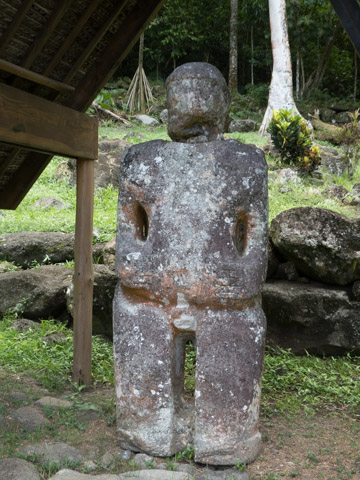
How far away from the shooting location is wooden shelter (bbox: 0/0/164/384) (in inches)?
159

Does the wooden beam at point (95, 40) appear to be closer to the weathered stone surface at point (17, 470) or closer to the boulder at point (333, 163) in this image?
the weathered stone surface at point (17, 470)

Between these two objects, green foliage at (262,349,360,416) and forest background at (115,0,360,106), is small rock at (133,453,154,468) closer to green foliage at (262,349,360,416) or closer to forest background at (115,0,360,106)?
green foliage at (262,349,360,416)

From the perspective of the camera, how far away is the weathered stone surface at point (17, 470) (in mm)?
3217

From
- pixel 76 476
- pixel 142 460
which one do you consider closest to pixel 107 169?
pixel 142 460

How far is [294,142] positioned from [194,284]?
706cm

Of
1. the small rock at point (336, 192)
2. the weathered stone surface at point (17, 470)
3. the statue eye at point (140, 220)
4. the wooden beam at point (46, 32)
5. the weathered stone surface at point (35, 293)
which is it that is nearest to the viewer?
the weathered stone surface at point (17, 470)

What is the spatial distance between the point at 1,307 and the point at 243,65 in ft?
56.6

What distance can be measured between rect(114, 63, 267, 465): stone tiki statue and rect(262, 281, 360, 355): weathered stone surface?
6.31ft

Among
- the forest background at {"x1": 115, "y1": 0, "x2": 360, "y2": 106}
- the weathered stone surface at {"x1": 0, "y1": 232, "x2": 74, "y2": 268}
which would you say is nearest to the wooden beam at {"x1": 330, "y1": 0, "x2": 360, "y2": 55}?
the weathered stone surface at {"x1": 0, "y1": 232, "x2": 74, "y2": 268}

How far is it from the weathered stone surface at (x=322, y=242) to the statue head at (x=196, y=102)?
2.04 m

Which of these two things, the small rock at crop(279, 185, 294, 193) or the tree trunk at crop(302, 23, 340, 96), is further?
the tree trunk at crop(302, 23, 340, 96)

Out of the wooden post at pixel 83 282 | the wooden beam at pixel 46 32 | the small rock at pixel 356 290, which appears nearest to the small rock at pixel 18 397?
the wooden post at pixel 83 282

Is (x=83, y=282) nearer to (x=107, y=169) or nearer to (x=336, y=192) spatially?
(x=336, y=192)

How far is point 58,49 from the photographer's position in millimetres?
4582
